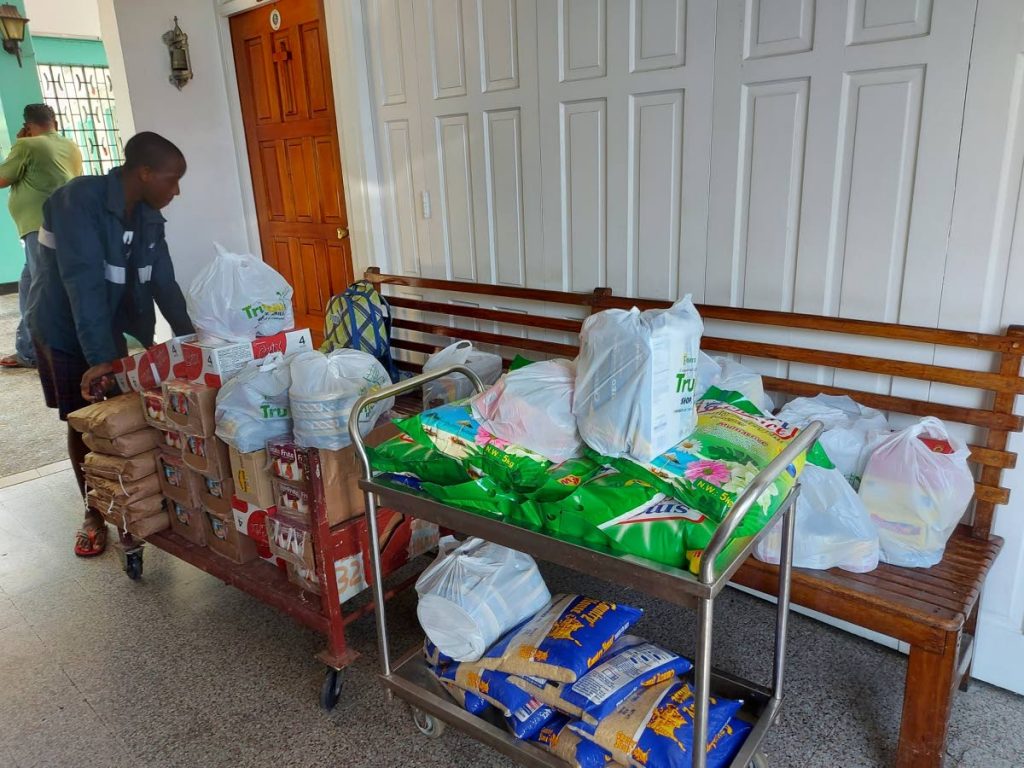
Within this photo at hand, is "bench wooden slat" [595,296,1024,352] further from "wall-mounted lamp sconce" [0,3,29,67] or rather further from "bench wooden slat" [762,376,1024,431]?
"wall-mounted lamp sconce" [0,3,29,67]

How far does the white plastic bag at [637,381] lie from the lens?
1316mm

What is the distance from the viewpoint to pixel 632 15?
92.2 inches

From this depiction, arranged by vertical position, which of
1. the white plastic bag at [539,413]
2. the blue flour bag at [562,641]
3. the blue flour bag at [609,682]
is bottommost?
the blue flour bag at [609,682]

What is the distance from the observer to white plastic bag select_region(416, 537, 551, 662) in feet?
5.57

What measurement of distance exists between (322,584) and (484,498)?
0.75 m

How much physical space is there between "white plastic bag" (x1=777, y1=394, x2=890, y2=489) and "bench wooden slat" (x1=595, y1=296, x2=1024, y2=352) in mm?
210

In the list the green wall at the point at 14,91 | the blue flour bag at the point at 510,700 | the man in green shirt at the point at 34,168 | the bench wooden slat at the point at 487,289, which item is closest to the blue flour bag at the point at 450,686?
the blue flour bag at the point at 510,700

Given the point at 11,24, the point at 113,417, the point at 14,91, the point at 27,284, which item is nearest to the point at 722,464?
the point at 113,417

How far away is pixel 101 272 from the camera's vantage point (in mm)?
2504

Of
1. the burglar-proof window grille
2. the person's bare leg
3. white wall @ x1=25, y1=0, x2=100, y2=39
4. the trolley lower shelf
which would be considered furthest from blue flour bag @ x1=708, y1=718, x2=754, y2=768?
white wall @ x1=25, y1=0, x2=100, y2=39

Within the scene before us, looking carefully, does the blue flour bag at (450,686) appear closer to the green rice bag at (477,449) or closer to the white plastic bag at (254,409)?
the green rice bag at (477,449)

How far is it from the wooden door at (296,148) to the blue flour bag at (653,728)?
2.95 metres

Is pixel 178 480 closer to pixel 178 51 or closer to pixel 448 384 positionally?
pixel 448 384

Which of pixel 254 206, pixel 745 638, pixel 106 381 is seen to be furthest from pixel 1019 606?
pixel 254 206
